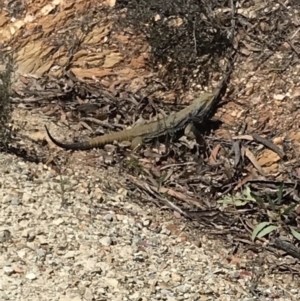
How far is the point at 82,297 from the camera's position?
4.16 m

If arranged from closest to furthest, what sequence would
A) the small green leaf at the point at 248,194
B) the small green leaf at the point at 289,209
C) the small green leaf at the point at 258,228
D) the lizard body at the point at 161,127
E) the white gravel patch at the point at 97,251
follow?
the white gravel patch at the point at 97,251 < the small green leaf at the point at 258,228 < the small green leaf at the point at 289,209 < the small green leaf at the point at 248,194 < the lizard body at the point at 161,127

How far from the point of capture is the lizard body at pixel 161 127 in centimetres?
560

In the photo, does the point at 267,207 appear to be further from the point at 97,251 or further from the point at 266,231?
the point at 97,251

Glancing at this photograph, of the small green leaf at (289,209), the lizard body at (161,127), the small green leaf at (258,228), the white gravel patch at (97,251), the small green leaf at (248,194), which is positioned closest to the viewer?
the white gravel patch at (97,251)

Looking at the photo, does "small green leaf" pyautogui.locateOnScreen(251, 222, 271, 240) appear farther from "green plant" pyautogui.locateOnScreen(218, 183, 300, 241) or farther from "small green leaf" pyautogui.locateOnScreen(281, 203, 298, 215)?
"small green leaf" pyautogui.locateOnScreen(281, 203, 298, 215)

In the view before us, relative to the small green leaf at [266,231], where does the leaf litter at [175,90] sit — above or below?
above

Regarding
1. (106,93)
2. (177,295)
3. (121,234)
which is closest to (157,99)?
(106,93)

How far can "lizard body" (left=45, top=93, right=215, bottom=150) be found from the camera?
5.60 m

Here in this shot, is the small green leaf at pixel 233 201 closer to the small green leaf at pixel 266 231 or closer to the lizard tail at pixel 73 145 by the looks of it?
the small green leaf at pixel 266 231

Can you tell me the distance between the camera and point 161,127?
238 inches

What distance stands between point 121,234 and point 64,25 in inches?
106

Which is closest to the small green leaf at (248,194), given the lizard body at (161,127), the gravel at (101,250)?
the gravel at (101,250)

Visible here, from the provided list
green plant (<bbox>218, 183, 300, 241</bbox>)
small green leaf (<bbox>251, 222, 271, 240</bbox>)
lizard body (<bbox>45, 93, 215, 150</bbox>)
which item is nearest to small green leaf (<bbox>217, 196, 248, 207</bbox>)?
green plant (<bbox>218, 183, 300, 241</bbox>)

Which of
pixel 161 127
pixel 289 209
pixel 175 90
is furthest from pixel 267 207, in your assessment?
pixel 175 90
